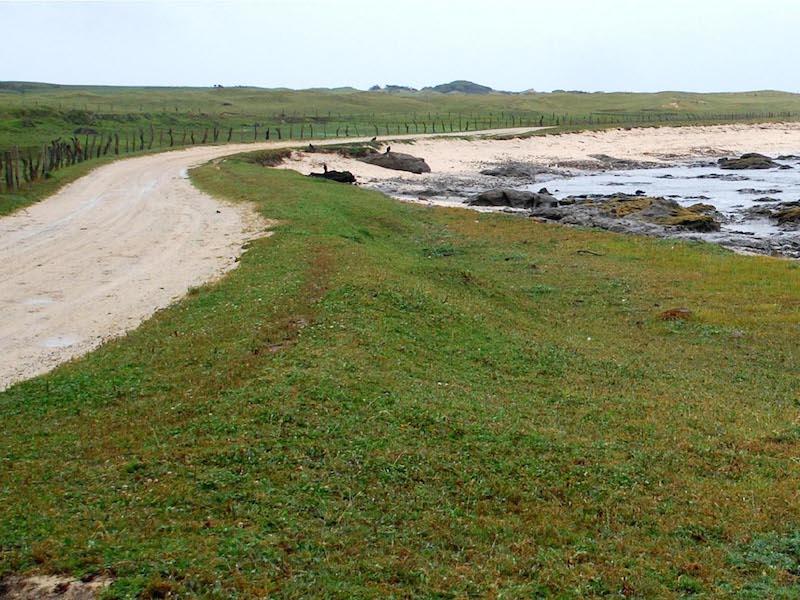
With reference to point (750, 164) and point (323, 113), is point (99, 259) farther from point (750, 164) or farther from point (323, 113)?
point (323, 113)

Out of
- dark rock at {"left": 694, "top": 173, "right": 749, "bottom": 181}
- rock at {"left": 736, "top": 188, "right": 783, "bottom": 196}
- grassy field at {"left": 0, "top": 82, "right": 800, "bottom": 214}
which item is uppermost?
grassy field at {"left": 0, "top": 82, "right": 800, "bottom": 214}

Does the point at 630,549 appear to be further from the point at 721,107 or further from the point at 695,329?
the point at 721,107

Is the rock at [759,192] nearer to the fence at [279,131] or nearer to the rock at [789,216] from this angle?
the rock at [789,216]

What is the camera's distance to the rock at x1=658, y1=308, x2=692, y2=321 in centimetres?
2094

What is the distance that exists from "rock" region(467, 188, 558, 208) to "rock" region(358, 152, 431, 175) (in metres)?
16.1

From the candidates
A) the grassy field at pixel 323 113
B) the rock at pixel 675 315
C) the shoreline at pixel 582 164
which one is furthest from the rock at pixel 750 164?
the rock at pixel 675 315

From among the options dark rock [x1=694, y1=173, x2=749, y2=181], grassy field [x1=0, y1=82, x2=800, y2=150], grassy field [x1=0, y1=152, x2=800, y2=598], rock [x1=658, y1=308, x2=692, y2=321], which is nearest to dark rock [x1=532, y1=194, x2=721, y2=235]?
rock [x1=658, y1=308, x2=692, y2=321]

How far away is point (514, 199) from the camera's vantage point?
47.9m

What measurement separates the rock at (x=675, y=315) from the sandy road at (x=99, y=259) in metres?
12.2

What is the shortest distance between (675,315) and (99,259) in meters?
17.1

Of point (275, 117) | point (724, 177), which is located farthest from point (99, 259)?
point (275, 117)

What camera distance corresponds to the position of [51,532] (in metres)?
8.52

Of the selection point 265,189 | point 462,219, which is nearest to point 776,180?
point 462,219

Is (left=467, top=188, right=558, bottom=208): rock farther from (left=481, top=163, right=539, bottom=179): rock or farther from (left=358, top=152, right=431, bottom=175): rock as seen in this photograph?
(left=481, top=163, right=539, bottom=179): rock
